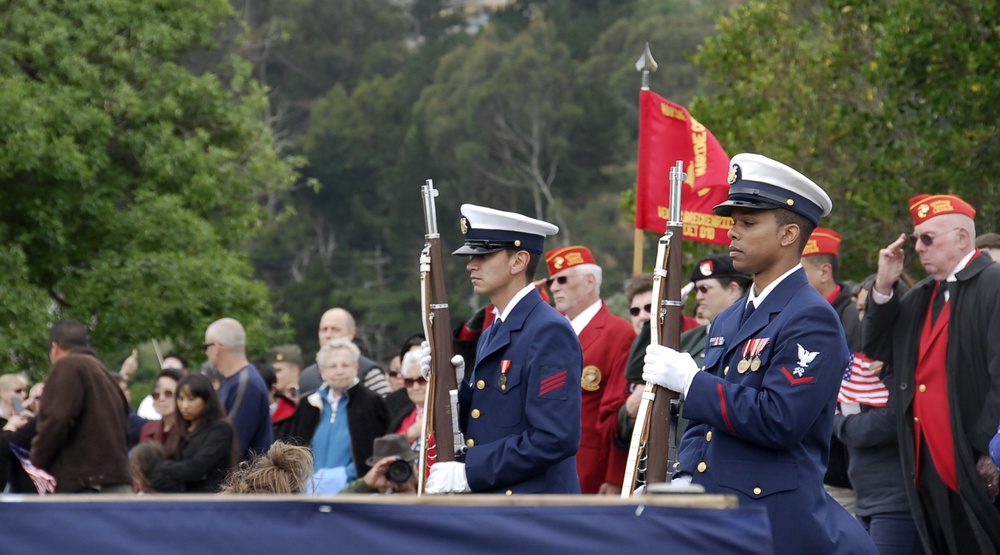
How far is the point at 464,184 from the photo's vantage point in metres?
59.4

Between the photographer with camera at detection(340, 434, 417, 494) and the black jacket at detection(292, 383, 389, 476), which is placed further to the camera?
the black jacket at detection(292, 383, 389, 476)

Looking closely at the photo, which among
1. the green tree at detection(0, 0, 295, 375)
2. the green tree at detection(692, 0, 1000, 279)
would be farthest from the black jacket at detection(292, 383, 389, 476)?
the green tree at detection(0, 0, 295, 375)

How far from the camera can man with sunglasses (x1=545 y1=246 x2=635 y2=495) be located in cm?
738

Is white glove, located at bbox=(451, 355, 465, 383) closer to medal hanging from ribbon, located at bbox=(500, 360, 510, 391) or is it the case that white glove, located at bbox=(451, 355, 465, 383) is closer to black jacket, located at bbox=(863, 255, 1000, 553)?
medal hanging from ribbon, located at bbox=(500, 360, 510, 391)

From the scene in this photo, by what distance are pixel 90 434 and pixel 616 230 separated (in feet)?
148

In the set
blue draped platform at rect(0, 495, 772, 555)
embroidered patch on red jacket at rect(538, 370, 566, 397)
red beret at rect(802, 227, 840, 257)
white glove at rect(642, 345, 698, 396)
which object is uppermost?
red beret at rect(802, 227, 840, 257)

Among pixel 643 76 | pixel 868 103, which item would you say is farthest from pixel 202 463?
pixel 868 103

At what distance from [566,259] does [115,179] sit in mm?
13284

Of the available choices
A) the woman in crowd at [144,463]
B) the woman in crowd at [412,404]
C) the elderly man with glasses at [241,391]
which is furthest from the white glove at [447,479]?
the woman in crowd at [144,463]

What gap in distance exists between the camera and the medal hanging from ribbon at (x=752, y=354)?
4180 millimetres

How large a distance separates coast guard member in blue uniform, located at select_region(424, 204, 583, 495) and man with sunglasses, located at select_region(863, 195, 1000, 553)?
1.75 meters

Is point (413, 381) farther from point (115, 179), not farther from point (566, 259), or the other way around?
point (115, 179)

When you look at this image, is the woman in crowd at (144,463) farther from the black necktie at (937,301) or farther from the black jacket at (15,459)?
the black necktie at (937,301)

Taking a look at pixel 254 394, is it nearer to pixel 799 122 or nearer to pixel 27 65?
pixel 799 122
